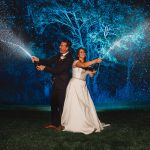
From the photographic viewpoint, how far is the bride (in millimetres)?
10531

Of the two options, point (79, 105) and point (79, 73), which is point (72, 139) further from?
point (79, 73)

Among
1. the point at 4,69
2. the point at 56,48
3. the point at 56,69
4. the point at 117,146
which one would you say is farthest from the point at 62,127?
the point at 4,69

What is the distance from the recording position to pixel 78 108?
35.0ft

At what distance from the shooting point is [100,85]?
3325cm

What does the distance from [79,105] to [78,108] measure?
0.09 metres

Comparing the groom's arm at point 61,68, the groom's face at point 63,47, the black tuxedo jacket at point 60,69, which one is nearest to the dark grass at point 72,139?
the black tuxedo jacket at point 60,69

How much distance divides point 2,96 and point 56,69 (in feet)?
71.9

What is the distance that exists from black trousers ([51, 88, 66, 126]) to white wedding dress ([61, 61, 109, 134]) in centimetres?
25

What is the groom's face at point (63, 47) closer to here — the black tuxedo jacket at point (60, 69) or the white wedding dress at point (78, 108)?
the black tuxedo jacket at point (60, 69)

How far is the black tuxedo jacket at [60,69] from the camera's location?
1091cm

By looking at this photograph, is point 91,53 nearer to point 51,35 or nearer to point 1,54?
point 51,35

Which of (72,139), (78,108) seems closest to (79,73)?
(78,108)

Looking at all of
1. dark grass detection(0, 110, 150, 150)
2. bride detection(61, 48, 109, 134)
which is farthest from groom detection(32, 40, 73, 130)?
dark grass detection(0, 110, 150, 150)

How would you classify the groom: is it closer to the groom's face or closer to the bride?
the groom's face
